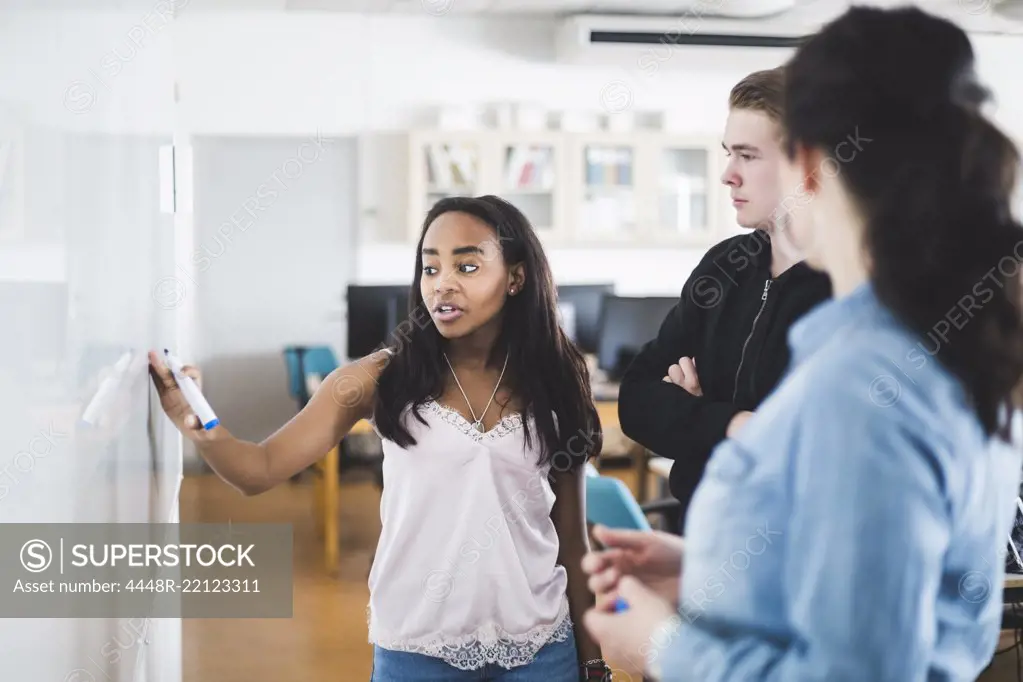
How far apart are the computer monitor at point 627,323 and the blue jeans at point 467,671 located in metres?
3.89

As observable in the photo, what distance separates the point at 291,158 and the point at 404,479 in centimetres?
561

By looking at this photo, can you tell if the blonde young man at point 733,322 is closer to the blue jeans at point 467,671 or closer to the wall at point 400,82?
the blue jeans at point 467,671

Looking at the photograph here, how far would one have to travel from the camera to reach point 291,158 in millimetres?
6859

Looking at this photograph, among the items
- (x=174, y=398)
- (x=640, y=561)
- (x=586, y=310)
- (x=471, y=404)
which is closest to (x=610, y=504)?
(x=471, y=404)

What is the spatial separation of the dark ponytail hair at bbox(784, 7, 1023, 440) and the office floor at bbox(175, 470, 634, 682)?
Answer: 3.11 metres

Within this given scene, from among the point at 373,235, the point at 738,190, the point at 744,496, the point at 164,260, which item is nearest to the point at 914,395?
the point at 744,496

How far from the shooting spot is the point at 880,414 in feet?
2.34

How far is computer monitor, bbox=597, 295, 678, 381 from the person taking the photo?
544 cm

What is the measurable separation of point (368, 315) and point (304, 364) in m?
0.82

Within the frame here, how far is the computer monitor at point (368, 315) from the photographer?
5.30 metres

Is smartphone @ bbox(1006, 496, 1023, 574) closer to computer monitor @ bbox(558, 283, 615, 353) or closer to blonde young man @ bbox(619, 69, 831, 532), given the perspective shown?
blonde young man @ bbox(619, 69, 831, 532)

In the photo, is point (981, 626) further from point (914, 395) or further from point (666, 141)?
point (666, 141)

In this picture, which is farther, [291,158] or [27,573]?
[291,158]

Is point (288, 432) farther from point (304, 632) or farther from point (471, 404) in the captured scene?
point (304, 632)
